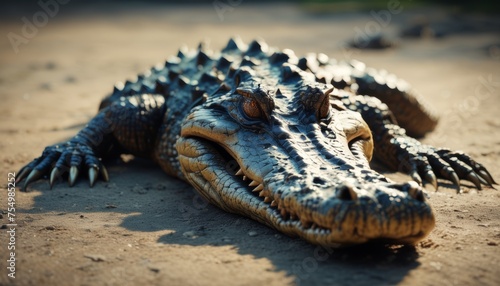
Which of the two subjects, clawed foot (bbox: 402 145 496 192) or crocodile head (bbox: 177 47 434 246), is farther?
clawed foot (bbox: 402 145 496 192)

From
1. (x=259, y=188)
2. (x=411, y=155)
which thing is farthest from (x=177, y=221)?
(x=411, y=155)

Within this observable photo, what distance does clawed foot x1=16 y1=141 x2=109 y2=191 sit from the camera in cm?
466

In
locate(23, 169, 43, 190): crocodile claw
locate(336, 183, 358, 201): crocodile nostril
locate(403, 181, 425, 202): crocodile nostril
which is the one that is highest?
locate(403, 181, 425, 202): crocodile nostril

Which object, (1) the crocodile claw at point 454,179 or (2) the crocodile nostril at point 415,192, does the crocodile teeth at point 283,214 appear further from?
(1) the crocodile claw at point 454,179

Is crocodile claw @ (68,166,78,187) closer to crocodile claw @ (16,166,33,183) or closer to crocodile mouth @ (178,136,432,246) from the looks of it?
crocodile claw @ (16,166,33,183)

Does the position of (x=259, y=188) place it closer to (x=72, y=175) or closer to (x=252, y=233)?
(x=252, y=233)

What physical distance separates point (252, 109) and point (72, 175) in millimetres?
1726

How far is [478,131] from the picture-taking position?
20.3ft

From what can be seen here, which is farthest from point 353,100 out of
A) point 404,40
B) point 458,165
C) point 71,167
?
point 404,40

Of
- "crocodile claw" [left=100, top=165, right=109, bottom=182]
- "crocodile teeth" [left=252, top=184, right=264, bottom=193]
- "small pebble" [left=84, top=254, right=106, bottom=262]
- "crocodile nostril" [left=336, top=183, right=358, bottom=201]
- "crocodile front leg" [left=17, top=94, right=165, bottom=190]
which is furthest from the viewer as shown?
"crocodile front leg" [left=17, top=94, right=165, bottom=190]

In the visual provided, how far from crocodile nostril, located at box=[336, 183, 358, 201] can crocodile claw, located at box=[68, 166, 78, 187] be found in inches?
104

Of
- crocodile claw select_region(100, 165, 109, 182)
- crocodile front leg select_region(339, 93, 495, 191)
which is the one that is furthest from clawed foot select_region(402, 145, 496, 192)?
crocodile claw select_region(100, 165, 109, 182)

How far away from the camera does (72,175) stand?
4.66m

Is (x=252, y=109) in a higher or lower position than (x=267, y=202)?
higher
